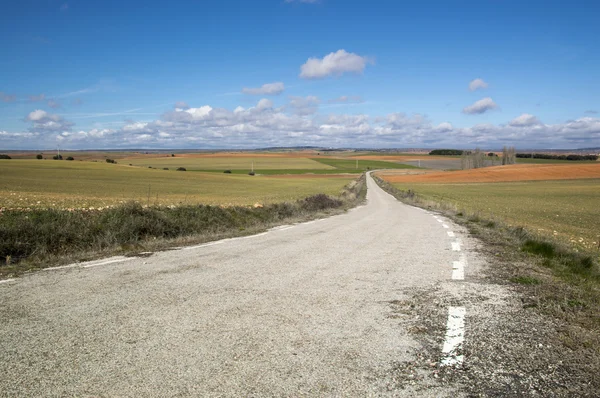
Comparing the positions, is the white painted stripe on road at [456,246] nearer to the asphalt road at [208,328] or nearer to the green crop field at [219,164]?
the asphalt road at [208,328]

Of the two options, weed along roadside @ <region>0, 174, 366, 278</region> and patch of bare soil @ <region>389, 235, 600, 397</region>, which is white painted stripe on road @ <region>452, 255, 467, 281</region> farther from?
weed along roadside @ <region>0, 174, 366, 278</region>

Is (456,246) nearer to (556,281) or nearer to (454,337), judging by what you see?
(556,281)

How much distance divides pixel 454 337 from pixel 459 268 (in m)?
3.73

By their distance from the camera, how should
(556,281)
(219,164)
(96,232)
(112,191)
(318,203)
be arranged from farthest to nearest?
(219,164) < (112,191) < (318,203) < (96,232) < (556,281)

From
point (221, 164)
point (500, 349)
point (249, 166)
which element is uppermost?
point (500, 349)

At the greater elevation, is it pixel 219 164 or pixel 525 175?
pixel 219 164

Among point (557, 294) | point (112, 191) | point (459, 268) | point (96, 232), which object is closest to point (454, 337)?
point (557, 294)

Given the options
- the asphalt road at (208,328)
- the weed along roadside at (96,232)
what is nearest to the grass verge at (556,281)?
the asphalt road at (208,328)

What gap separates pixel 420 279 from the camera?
6902mm

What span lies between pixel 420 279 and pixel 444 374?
3374 millimetres

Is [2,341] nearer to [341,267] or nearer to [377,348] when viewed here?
[377,348]

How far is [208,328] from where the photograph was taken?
14.9 ft

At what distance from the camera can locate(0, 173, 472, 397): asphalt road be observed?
345 centimetres

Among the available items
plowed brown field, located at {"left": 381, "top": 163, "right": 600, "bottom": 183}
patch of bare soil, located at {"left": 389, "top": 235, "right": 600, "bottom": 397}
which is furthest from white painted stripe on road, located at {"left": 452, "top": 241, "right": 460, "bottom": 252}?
plowed brown field, located at {"left": 381, "top": 163, "right": 600, "bottom": 183}
